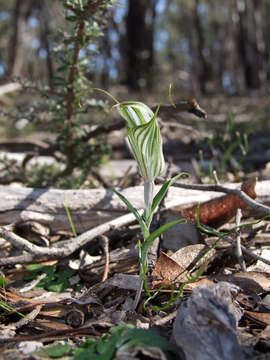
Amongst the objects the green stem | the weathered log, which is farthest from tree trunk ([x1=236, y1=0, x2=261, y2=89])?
the green stem

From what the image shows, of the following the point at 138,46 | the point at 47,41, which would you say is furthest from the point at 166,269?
the point at 138,46

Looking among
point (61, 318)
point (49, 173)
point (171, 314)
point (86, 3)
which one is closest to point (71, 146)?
point (49, 173)

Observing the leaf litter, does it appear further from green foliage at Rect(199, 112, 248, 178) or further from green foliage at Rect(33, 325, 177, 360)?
green foliage at Rect(199, 112, 248, 178)

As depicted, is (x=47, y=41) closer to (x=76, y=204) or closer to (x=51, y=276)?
(x=76, y=204)

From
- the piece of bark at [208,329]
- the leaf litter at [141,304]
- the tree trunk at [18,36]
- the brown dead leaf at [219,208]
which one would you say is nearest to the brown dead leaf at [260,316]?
the leaf litter at [141,304]

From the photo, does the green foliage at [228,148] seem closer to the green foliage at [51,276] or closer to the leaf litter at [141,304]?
the leaf litter at [141,304]

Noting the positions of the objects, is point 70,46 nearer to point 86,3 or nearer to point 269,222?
point 86,3

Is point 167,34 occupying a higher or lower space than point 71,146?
higher
